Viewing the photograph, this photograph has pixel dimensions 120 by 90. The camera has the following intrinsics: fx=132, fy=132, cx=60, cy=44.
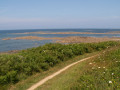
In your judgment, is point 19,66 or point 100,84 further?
point 19,66

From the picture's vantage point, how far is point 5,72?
31.4 ft

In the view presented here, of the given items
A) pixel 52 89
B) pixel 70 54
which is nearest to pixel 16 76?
pixel 52 89

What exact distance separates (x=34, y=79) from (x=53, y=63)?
3.72 meters

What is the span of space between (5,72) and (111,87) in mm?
7269

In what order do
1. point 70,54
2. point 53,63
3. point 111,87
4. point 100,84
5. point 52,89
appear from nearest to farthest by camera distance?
point 111,87 < point 100,84 < point 52,89 < point 53,63 < point 70,54

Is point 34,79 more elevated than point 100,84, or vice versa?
point 100,84

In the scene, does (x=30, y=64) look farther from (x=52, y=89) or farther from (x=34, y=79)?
(x=52, y=89)

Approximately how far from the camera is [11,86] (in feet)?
29.0

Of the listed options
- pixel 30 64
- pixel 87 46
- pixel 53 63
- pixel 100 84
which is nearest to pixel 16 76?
pixel 30 64

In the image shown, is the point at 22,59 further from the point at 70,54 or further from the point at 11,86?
the point at 70,54

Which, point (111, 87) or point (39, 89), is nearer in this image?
point (111, 87)

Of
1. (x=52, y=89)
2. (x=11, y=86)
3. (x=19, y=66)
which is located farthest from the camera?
(x=19, y=66)

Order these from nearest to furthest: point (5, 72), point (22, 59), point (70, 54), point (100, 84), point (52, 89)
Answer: point (100, 84) < point (52, 89) < point (5, 72) < point (22, 59) < point (70, 54)

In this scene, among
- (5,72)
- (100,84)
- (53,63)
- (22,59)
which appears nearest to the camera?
(100,84)
